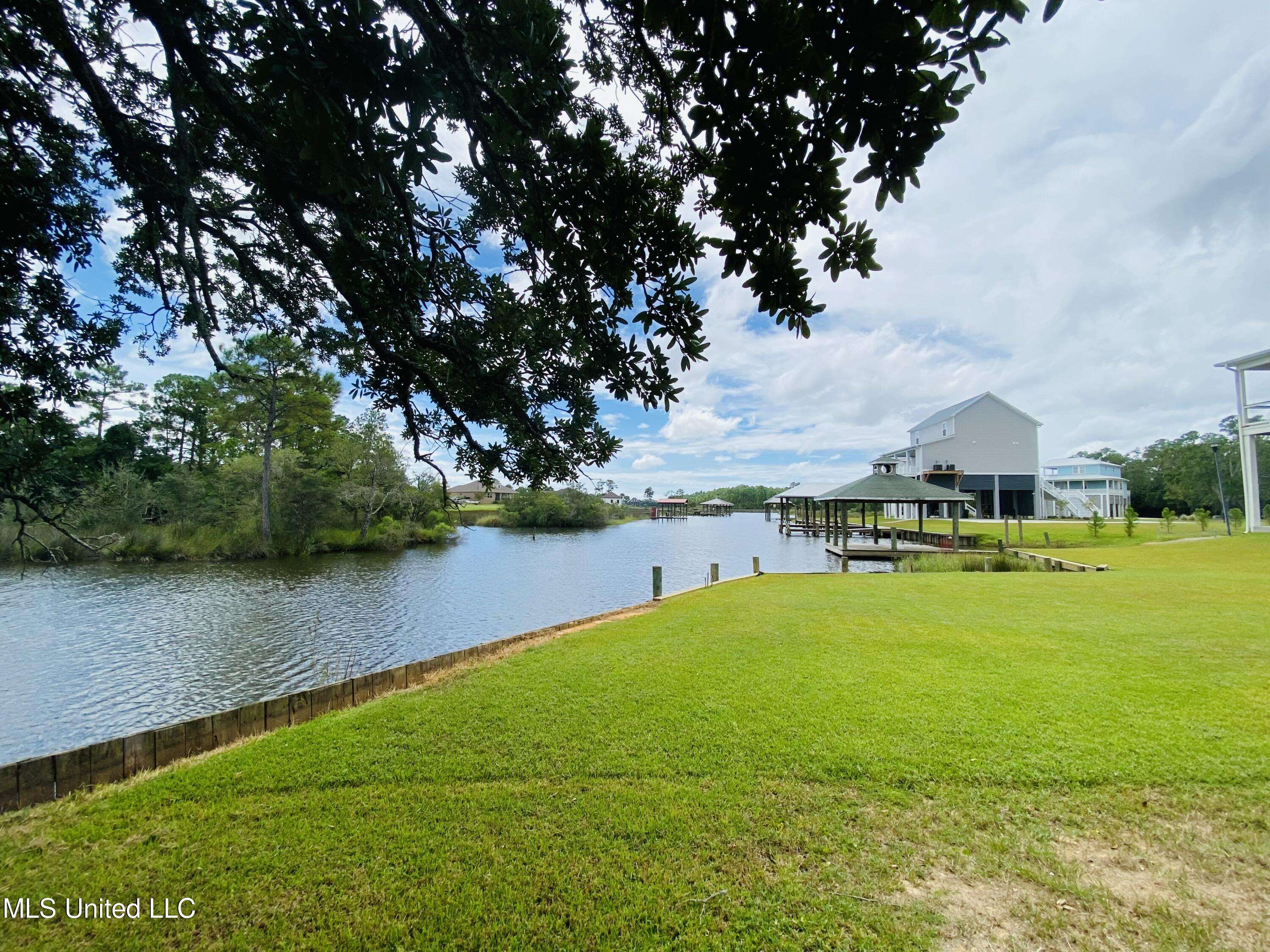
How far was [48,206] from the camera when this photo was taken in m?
2.97

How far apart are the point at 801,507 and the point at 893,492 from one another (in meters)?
36.5

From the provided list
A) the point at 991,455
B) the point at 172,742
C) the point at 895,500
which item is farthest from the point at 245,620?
the point at 991,455

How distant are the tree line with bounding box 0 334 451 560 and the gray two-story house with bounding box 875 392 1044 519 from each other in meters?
35.5

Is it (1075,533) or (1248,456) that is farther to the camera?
(1075,533)

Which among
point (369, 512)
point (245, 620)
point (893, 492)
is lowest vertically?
point (245, 620)

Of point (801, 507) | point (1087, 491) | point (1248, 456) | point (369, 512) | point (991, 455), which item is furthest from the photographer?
point (801, 507)

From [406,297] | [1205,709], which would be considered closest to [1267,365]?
[1205,709]

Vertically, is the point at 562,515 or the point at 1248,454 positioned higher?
the point at 1248,454

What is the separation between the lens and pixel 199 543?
20.5 meters

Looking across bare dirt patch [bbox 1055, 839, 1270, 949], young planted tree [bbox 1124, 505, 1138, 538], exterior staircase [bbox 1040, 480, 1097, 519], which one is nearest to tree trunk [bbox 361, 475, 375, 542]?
bare dirt patch [bbox 1055, 839, 1270, 949]

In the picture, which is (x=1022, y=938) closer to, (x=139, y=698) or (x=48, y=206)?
(x=48, y=206)

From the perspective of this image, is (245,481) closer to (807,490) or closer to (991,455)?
(807,490)

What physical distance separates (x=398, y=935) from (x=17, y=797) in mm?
3246

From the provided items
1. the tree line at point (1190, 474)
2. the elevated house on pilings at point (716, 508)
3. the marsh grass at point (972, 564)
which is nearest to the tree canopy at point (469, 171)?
the marsh grass at point (972, 564)
